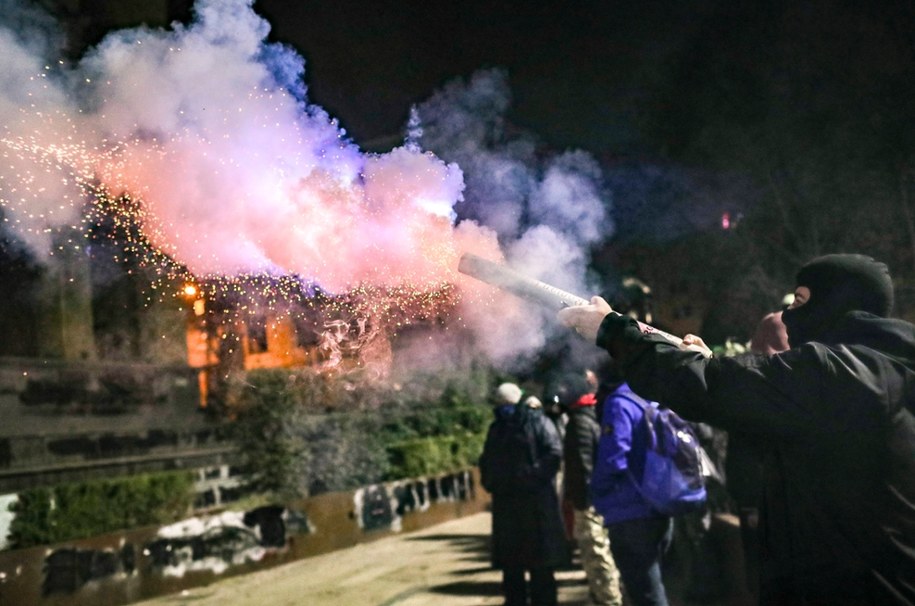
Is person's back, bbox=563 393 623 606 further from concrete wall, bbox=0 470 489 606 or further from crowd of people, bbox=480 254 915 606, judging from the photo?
concrete wall, bbox=0 470 489 606

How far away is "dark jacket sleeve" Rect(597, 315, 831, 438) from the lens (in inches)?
91.6

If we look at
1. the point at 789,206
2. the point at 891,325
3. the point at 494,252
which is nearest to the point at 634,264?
the point at 789,206

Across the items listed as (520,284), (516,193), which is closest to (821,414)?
(520,284)

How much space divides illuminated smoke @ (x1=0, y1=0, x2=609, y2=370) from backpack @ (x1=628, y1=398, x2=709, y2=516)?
1.52m

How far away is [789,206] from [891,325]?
16.0 metres

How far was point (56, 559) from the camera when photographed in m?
7.42

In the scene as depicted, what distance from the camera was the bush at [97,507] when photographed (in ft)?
24.9

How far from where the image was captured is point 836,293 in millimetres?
2656

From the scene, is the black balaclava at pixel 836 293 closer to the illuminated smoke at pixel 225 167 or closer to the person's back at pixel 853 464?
the person's back at pixel 853 464

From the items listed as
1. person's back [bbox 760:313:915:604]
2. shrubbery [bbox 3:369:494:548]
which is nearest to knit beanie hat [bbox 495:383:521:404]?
shrubbery [bbox 3:369:494:548]

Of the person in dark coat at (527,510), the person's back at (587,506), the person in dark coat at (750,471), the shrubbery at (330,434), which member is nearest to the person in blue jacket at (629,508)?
the person in dark coat at (750,471)

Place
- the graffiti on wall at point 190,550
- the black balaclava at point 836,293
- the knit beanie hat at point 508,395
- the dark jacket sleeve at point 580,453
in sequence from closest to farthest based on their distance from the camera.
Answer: the black balaclava at point 836,293 → the dark jacket sleeve at point 580,453 → the knit beanie hat at point 508,395 → the graffiti on wall at point 190,550

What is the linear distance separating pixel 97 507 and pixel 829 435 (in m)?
7.96

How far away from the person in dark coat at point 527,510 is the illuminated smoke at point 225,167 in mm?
1621
